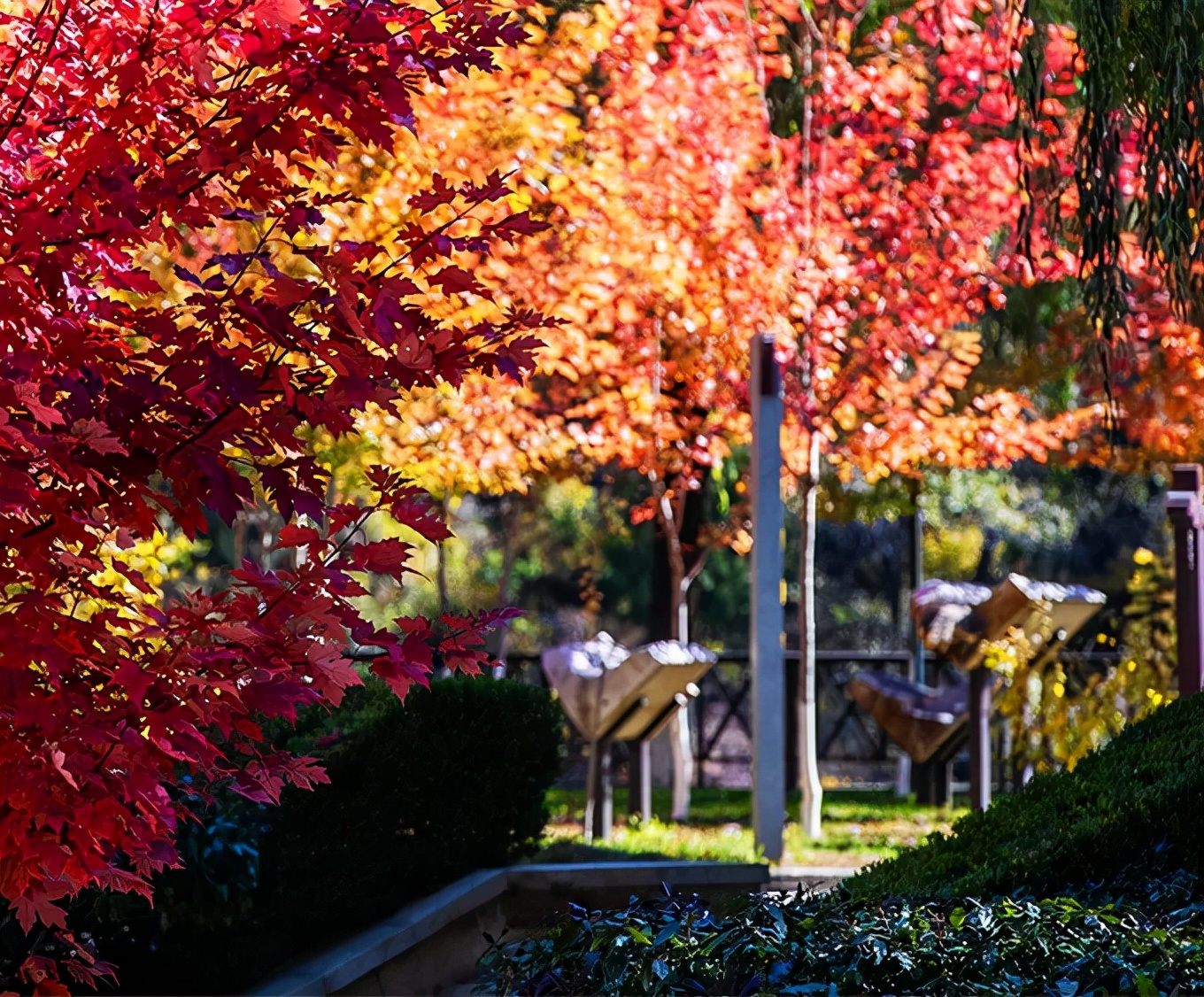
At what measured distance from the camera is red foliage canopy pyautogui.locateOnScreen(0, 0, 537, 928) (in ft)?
8.98

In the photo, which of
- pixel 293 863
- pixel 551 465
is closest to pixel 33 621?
pixel 293 863

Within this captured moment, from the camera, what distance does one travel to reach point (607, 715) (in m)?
9.75

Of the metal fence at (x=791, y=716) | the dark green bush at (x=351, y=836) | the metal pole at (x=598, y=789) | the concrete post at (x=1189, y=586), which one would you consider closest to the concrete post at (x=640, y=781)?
the metal pole at (x=598, y=789)

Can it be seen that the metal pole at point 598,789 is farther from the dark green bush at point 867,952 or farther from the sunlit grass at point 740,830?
the dark green bush at point 867,952

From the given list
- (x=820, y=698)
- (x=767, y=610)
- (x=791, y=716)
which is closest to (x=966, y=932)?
(x=767, y=610)

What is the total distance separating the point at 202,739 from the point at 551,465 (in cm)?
1240

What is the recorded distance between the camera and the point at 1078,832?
4.90 meters

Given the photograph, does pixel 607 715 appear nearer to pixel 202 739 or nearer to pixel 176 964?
pixel 176 964

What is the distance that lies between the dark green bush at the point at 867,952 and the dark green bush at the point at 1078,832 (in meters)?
0.57

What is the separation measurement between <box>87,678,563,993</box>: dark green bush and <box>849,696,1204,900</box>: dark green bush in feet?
5.01

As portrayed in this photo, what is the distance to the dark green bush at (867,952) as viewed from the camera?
3596mm

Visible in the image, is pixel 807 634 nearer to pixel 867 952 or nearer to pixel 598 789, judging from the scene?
pixel 598 789

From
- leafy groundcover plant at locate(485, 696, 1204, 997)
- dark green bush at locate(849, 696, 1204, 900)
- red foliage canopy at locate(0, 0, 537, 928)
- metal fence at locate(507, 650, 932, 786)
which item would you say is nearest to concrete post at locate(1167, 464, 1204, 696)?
dark green bush at locate(849, 696, 1204, 900)

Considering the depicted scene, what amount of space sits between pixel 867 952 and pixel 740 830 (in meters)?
8.55
